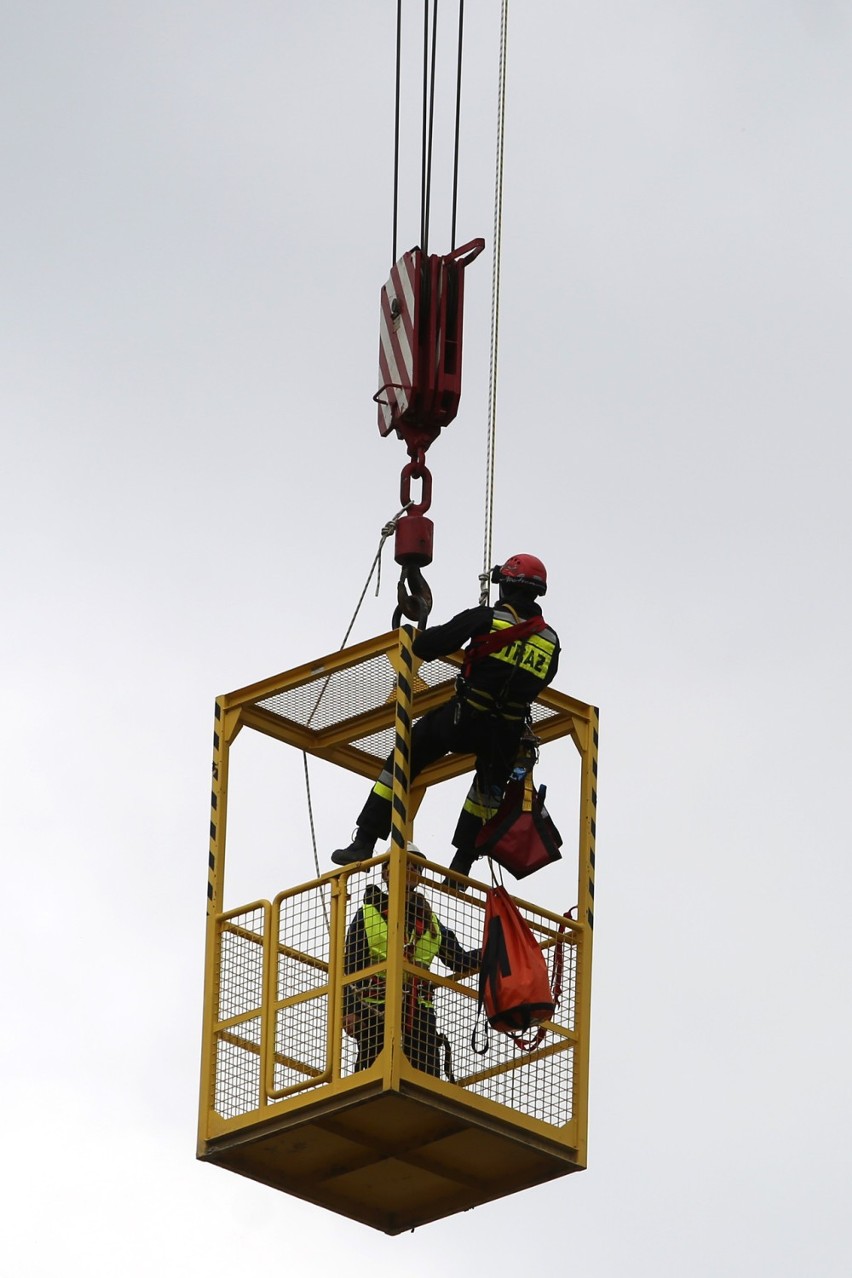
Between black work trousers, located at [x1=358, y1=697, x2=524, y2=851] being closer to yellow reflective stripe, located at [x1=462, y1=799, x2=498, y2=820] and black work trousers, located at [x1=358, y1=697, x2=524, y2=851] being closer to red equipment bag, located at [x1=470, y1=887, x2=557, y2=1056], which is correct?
yellow reflective stripe, located at [x1=462, y1=799, x2=498, y2=820]

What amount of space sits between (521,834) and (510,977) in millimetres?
1311

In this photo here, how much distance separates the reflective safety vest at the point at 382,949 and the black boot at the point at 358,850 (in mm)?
1146

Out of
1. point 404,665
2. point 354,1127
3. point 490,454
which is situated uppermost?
point 490,454

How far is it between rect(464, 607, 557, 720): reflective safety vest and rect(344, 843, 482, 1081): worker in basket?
5.15 ft

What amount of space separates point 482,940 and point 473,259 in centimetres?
534

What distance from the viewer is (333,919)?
27281mm

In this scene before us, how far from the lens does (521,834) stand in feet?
92.7

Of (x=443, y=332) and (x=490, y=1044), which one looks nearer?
(x=490, y=1044)

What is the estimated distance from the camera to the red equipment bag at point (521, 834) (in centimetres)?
2820

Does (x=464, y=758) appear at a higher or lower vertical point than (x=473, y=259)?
lower

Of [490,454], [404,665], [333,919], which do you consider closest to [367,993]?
[333,919]

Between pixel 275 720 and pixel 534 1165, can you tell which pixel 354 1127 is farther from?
pixel 275 720

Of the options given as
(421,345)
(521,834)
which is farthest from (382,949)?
(421,345)

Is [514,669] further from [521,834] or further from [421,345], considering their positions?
[421,345]
